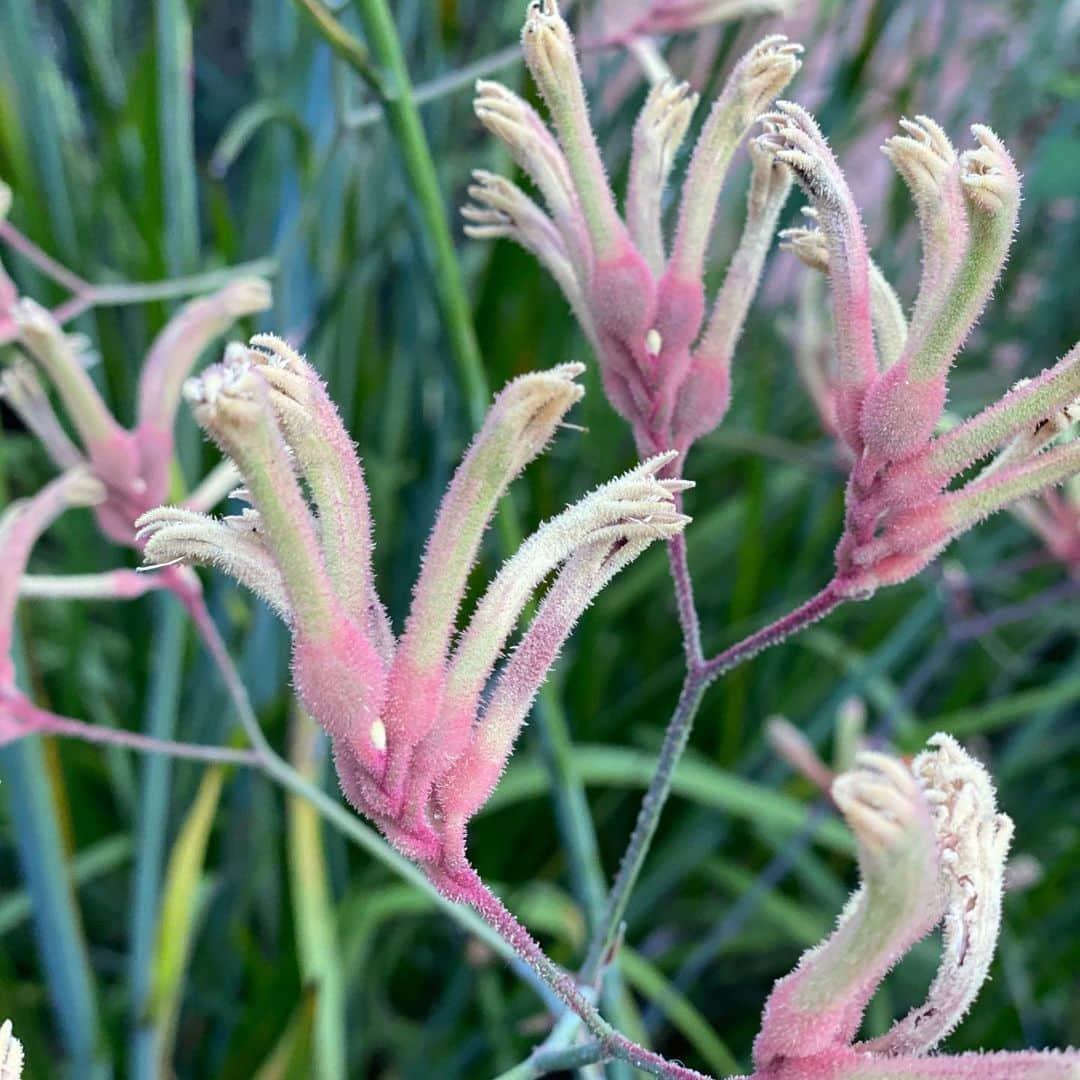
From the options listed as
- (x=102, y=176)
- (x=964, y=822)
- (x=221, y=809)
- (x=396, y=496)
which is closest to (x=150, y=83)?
(x=102, y=176)

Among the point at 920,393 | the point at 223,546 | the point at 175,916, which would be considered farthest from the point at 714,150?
the point at 175,916

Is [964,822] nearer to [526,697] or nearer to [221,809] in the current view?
[526,697]

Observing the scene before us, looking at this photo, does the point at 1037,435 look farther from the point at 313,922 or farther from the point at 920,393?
the point at 313,922

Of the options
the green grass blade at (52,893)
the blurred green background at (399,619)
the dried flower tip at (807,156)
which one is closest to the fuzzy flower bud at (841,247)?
the dried flower tip at (807,156)

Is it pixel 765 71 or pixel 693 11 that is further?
pixel 693 11

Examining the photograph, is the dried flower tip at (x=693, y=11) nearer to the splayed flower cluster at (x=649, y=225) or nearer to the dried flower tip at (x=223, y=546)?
the splayed flower cluster at (x=649, y=225)
